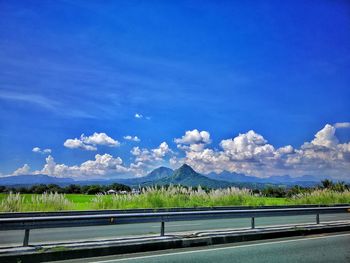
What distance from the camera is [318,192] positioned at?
1254 inches

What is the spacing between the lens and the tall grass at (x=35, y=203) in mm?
18250

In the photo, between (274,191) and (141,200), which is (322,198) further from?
(141,200)

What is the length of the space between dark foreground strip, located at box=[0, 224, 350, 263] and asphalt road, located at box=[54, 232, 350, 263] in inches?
10.4

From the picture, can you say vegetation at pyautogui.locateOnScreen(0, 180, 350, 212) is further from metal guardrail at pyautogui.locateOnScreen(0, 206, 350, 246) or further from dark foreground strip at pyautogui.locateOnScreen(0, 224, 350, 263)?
dark foreground strip at pyautogui.locateOnScreen(0, 224, 350, 263)

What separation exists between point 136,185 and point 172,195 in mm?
2247

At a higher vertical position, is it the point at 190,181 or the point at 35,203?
the point at 190,181

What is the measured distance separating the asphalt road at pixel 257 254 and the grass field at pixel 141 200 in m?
10.8

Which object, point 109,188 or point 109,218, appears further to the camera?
point 109,188

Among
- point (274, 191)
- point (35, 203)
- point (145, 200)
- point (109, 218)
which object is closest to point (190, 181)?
point (274, 191)

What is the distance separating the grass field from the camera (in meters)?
18.8

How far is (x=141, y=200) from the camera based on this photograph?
74.5ft

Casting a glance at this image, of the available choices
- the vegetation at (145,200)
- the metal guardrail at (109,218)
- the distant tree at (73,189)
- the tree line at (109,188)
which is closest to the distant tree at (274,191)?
the tree line at (109,188)

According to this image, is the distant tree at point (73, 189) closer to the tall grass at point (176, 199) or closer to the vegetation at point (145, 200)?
the vegetation at point (145, 200)

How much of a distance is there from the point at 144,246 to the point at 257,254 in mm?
2704
